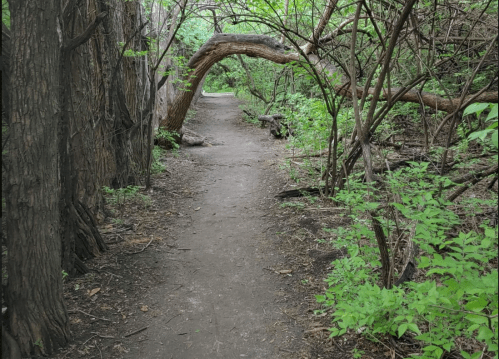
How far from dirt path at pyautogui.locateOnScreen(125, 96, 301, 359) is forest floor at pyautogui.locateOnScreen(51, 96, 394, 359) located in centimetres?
1

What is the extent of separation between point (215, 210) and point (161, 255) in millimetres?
1816

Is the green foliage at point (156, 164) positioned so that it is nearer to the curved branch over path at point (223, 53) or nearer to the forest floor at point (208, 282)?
the forest floor at point (208, 282)

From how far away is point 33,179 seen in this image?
313 cm

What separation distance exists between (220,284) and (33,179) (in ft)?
7.95

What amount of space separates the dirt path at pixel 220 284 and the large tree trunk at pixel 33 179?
2.94 feet

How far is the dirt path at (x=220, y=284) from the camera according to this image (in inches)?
142

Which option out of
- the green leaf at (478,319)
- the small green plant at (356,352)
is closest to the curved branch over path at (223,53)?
the small green plant at (356,352)

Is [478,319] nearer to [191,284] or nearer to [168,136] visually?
[191,284]

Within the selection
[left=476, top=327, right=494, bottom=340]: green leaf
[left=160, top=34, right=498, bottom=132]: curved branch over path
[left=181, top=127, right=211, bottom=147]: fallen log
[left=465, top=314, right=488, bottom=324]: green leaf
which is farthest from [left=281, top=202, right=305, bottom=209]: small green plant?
[left=181, top=127, right=211, bottom=147]: fallen log

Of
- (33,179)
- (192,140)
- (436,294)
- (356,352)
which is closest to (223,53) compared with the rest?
(192,140)

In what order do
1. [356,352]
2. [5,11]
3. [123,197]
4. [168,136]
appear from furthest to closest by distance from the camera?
1. [168,136]
2. [123,197]
3. [356,352]
4. [5,11]

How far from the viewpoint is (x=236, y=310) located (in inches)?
163

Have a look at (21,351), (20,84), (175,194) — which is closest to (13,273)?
(21,351)

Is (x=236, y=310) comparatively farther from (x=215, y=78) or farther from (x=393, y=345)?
(x=215, y=78)
